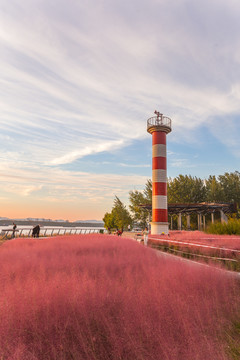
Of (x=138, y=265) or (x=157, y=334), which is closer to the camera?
(x=157, y=334)

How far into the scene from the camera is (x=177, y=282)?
4.89m

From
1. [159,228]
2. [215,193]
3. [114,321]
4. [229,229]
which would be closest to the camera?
[114,321]

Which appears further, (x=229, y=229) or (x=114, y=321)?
(x=229, y=229)

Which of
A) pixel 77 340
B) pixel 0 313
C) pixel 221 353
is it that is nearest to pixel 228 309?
pixel 221 353

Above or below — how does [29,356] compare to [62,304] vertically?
below

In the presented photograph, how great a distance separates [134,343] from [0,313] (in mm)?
1823

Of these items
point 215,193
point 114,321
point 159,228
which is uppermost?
point 215,193

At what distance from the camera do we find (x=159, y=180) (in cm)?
2417

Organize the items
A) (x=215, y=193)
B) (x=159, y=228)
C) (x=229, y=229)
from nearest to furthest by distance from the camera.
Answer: (x=229, y=229) < (x=159, y=228) < (x=215, y=193)

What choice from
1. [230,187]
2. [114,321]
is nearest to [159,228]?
[114,321]

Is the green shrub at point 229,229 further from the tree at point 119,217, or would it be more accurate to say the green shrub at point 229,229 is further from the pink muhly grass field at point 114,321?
the tree at point 119,217

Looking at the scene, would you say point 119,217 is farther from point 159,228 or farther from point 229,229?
point 229,229

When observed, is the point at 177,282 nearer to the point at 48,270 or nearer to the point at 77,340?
the point at 77,340

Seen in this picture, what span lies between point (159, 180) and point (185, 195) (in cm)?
2123
